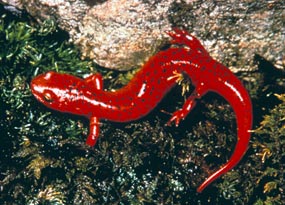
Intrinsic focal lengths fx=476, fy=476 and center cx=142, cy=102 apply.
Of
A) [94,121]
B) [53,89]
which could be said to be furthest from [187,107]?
[53,89]

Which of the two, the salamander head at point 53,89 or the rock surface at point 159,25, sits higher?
the rock surface at point 159,25

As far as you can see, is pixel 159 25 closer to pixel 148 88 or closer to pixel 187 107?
pixel 148 88

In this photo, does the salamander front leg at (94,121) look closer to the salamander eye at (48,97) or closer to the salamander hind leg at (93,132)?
the salamander hind leg at (93,132)

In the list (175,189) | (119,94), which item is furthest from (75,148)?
(175,189)

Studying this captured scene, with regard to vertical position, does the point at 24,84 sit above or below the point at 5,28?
below

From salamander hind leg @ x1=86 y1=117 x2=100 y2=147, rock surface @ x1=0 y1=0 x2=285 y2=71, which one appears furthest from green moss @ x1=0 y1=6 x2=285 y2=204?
rock surface @ x1=0 y1=0 x2=285 y2=71

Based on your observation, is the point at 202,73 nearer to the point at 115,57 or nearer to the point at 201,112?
the point at 201,112

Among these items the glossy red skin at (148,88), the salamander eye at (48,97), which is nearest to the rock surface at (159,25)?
the glossy red skin at (148,88)
